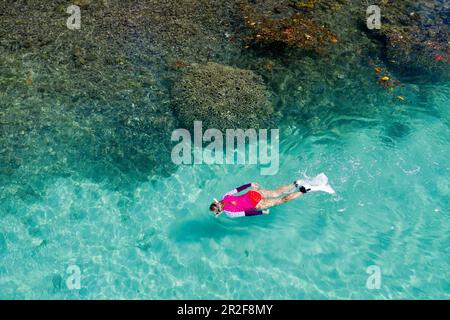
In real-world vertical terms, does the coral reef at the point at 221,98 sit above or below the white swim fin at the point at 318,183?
above

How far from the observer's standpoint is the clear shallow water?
39.0 feet

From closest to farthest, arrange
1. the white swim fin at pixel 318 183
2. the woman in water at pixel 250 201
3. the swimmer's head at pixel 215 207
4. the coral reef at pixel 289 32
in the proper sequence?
the swimmer's head at pixel 215 207 → the woman in water at pixel 250 201 → the white swim fin at pixel 318 183 → the coral reef at pixel 289 32

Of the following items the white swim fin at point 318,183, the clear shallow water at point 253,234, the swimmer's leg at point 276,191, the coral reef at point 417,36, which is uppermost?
the coral reef at point 417,36

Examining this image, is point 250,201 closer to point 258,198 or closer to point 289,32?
point 258,198

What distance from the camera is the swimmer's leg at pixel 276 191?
42.7 ft

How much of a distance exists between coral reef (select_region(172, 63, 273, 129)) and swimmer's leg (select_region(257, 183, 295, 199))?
264 centimetres

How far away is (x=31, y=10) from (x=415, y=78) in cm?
1494

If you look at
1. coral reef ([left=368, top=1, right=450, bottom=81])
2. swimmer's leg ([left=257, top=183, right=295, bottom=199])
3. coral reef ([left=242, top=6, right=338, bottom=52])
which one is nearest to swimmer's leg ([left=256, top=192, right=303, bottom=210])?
swimmer's leg ([left=257, top=183, right=295, bottom=199])

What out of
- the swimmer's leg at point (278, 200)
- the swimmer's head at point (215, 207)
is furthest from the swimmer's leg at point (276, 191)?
the swimmer's head at point (215, 207)

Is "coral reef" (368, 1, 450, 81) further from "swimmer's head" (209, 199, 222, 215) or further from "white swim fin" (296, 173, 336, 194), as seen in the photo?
"swimmer's head" (209, 199, 222, 215)

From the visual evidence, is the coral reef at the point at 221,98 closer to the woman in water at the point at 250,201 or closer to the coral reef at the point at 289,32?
the coral reef at the point at 289,32

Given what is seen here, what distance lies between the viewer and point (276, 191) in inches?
519
